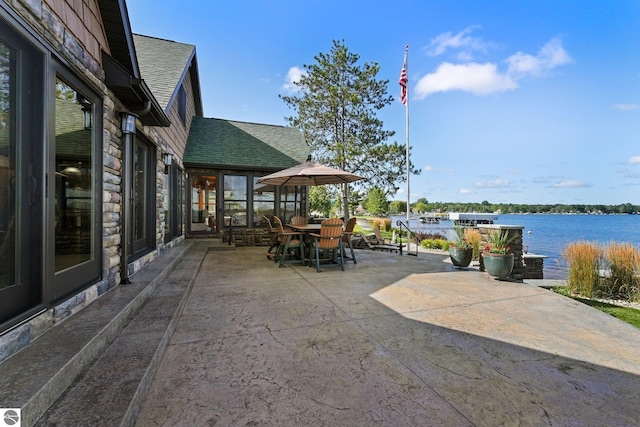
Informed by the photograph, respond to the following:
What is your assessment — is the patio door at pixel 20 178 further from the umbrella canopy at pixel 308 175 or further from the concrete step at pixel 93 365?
the umbrella canopy at pixel 308 175

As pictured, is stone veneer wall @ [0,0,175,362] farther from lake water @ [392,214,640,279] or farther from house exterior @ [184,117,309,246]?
lake water @ [392,214,640,279]

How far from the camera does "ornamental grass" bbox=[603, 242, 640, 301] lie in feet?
18.0

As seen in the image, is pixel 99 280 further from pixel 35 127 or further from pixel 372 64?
pixel 372 64

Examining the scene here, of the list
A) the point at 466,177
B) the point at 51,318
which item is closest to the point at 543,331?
the point at 51,318

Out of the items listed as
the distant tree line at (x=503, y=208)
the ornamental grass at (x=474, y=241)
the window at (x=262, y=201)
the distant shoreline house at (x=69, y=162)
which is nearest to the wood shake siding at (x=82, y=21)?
the distant shoreline house at (x=69, y=162)

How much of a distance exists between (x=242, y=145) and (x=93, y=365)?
9.09m

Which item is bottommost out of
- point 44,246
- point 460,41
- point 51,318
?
point 51,318

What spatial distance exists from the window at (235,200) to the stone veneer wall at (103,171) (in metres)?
5.04

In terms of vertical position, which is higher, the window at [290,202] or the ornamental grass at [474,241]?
the window at [290,202]

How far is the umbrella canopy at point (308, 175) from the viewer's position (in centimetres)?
587

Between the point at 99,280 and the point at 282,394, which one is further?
the point at 99,280

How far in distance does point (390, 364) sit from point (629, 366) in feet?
6.25

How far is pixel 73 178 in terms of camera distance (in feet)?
8.39

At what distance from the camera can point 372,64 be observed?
15.2 m
